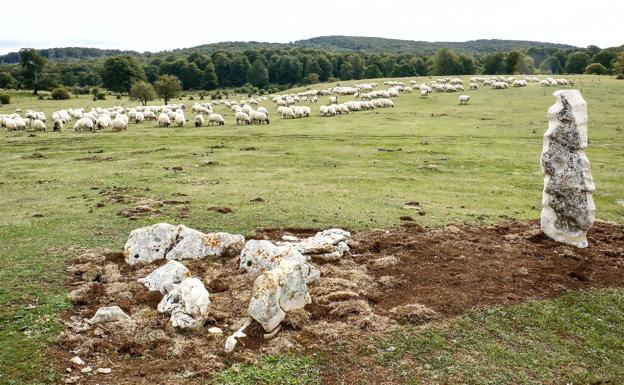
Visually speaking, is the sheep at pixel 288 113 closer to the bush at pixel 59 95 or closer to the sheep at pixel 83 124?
the sheep at pixel 83 124

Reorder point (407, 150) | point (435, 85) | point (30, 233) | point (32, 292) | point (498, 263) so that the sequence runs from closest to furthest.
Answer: point (32, 292) < point (498, 263) < point (30, 233) < point (407, 150) < point (435, 85)

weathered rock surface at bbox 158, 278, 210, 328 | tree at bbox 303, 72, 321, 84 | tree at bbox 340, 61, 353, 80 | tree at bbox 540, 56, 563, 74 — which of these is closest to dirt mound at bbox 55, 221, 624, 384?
weathered rock surface at bbox 158, 278, 210, 328

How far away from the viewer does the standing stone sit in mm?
16875

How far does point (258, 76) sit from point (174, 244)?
5505 inches

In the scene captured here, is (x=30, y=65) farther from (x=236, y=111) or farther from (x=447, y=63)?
(x=447, y=63)

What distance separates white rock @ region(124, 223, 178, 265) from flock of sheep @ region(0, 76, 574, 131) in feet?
128

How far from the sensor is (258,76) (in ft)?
492

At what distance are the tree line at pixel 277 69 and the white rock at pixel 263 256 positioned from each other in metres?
113

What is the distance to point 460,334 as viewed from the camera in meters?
11.4

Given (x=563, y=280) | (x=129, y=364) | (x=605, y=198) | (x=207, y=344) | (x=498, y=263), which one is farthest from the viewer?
(x=605, y=198)

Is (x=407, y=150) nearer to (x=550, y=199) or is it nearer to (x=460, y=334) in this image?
(x=550, y=199)

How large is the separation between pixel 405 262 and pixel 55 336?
33.0ft

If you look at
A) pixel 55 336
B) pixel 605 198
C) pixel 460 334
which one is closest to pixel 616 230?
pixel 605 198

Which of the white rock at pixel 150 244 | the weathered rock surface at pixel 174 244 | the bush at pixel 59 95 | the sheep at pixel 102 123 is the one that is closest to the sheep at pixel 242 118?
the sheep at pixel 102 123
